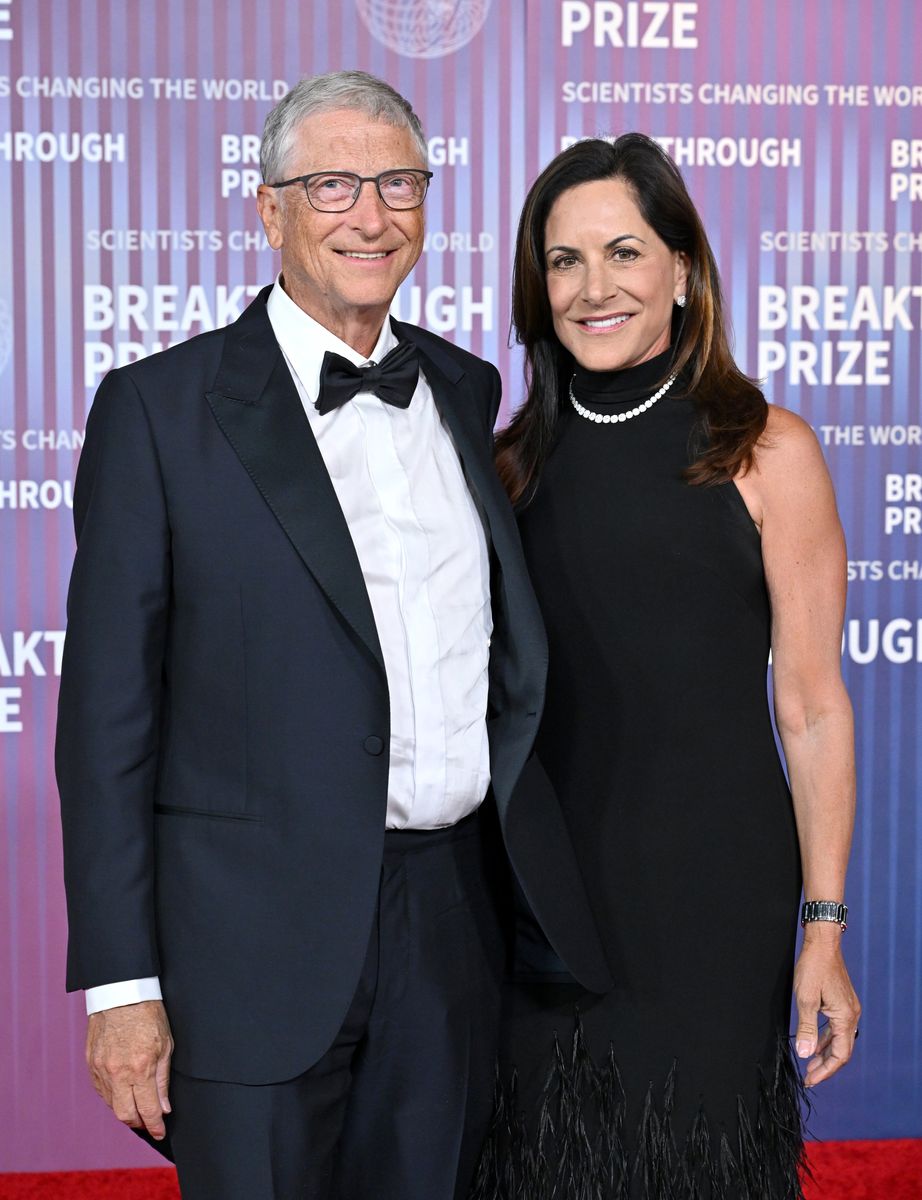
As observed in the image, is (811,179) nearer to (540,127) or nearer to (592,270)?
(540,127)

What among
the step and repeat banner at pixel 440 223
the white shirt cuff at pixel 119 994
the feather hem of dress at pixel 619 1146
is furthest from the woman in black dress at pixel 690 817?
the step and repeat banner at pixel 440 223

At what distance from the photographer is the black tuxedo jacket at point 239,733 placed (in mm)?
1578

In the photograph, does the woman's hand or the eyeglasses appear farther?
the woman's hand

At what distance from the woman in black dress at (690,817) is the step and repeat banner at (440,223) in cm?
122

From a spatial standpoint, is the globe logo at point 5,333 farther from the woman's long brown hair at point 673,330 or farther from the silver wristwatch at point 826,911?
the silver wristwatch at point 826,911

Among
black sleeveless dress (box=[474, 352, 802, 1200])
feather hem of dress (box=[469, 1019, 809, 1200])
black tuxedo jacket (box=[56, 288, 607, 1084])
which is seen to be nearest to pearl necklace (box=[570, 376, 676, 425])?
black sleeveless dress (box=[474, 352, 802, 1200])

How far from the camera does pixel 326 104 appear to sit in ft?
5.68

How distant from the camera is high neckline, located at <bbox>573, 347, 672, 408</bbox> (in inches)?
81.3

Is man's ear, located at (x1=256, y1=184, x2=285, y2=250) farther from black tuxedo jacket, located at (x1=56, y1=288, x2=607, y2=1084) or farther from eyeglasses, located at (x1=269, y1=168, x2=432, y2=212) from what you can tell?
black tuxedo jacket, located at (x1=56, y1=288, x2=607, y2=1084)

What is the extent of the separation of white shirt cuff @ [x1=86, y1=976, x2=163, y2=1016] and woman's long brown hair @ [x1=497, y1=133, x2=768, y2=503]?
909 millimetres

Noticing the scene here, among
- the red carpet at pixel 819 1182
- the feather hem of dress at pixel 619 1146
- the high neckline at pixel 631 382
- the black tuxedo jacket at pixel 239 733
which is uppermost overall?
the high neckline at pixel 631 382

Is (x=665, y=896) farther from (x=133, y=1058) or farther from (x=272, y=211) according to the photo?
(x=272, y=211)

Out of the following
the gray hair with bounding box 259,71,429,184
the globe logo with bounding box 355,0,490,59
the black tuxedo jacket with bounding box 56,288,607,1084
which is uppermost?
the globe logo with bounding box 355,0,490,59

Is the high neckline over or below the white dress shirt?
over
